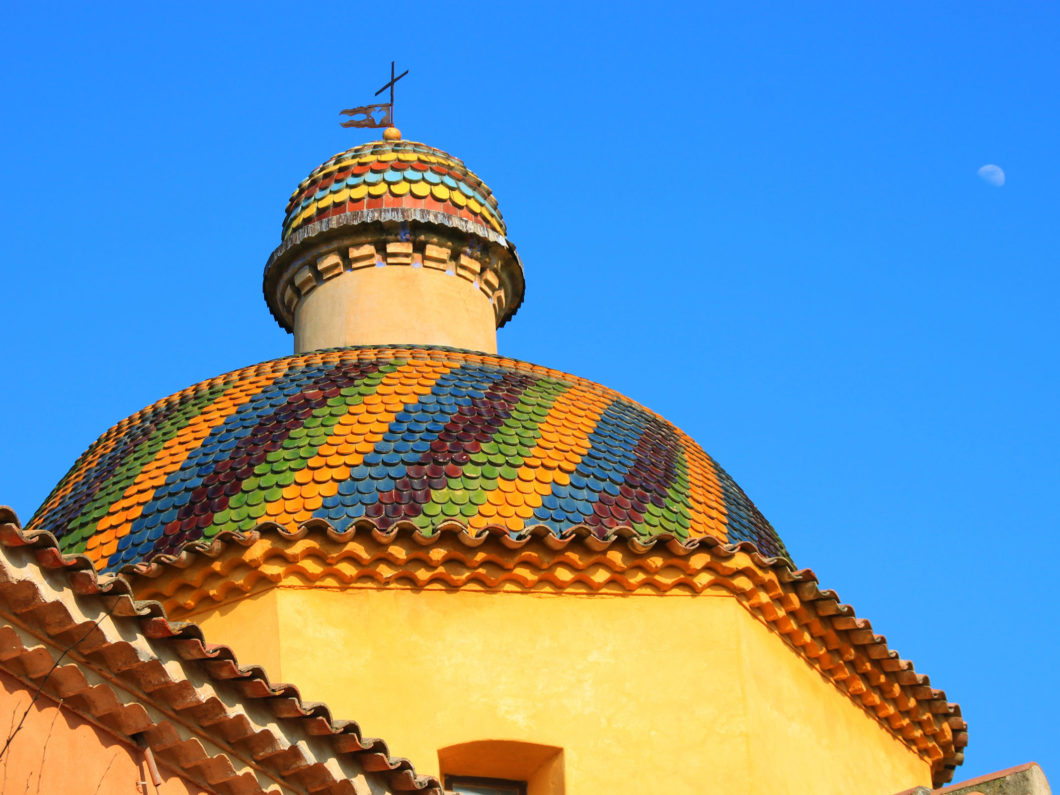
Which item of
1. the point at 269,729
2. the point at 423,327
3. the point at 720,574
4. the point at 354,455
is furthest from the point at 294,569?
the point at 423,327

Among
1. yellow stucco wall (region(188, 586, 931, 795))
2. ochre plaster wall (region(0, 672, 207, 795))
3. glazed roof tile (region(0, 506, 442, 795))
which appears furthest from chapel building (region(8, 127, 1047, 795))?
ochre plaster wall (region(0, 672, 207, 795))

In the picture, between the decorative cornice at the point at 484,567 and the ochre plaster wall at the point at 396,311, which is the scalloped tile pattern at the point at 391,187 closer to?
the ochre plaster wall at the point at 396,311

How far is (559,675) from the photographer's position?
8891 mm

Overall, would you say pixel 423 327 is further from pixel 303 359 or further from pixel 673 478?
pixel 673 478

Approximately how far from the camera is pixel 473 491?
31.0ft

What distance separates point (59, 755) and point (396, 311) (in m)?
7.37

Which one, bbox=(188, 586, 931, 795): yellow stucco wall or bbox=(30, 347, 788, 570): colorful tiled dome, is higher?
bbox=(30, 347, 788, 570): colorful tiled dome

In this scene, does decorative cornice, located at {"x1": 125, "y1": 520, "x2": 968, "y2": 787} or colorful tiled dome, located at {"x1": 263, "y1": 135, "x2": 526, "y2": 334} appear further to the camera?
colorful tiled dome, located at {"x1": 263, "y1": 135, "x2": 526, "y2": 334}

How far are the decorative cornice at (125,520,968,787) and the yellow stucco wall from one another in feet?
0.23

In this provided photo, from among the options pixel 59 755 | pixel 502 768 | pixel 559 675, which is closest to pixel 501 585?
pixel 559 675

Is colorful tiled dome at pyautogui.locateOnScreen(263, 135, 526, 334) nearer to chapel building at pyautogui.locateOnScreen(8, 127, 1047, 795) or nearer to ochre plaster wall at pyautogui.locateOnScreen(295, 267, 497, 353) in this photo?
ochre plaster wall at pyautogui.locateOnScreen(295, 267, 497, 353)

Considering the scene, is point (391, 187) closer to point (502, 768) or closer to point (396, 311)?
point (396, 311)

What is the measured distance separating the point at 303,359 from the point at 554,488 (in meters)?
2.35

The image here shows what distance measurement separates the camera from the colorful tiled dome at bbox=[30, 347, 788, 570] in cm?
940
